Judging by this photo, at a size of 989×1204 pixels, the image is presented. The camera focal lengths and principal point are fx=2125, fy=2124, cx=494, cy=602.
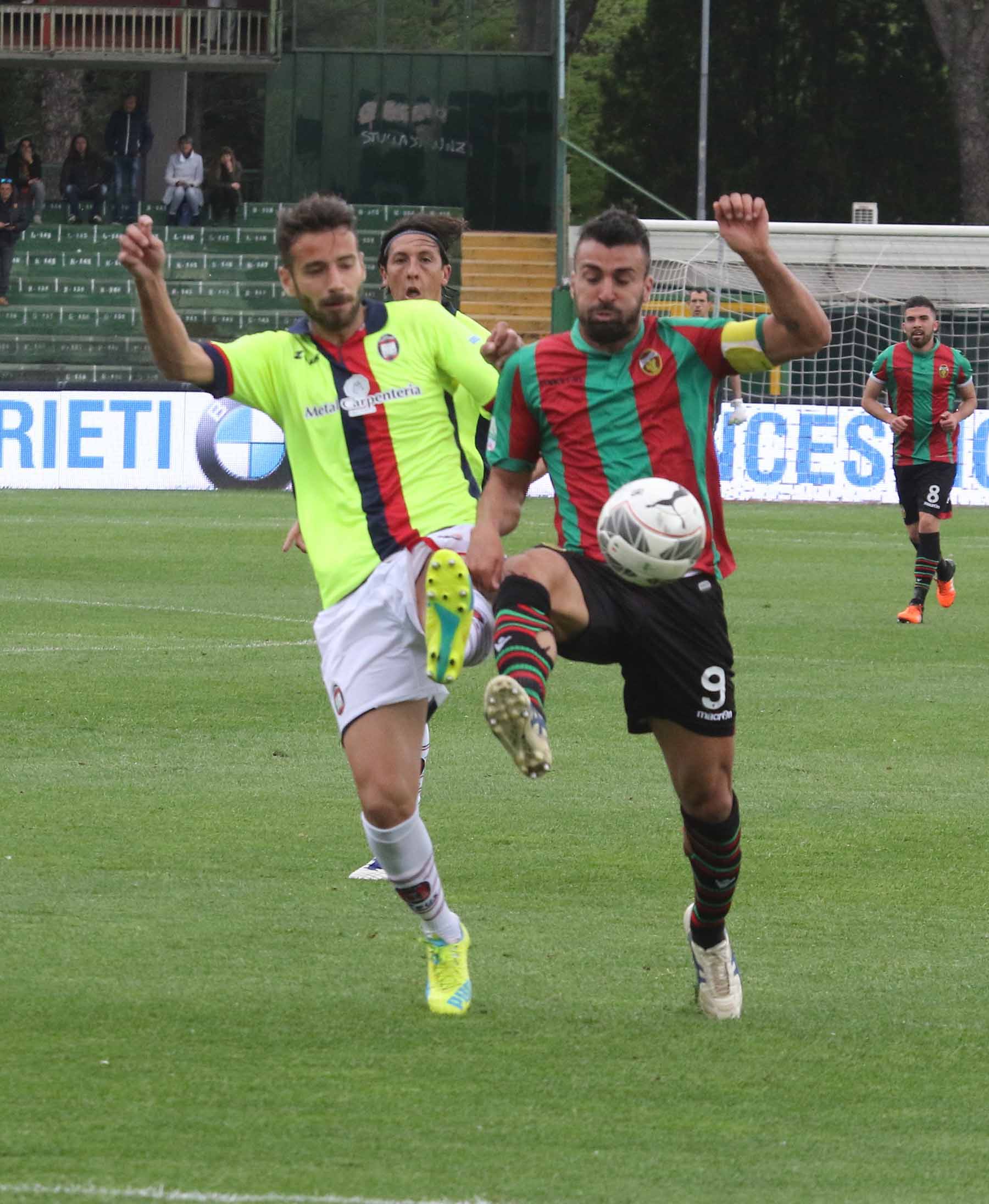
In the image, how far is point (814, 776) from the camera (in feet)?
30.1

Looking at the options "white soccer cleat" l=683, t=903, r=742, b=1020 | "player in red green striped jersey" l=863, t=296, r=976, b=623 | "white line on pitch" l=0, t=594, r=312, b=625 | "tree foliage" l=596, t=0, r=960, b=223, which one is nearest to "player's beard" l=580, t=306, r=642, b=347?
"white soccer cleat" l=683, t=903, r=742, b=1020

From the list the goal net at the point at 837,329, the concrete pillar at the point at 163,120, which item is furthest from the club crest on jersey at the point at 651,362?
the concrete pillar at the point at 163,120

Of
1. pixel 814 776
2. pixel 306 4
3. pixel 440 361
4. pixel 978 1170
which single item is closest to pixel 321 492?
pixel 440 361

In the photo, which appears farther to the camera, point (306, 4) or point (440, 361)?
point (306, 4)

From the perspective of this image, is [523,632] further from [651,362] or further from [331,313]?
[331,313]

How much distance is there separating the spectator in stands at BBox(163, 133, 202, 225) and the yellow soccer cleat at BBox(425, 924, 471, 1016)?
29701 mm

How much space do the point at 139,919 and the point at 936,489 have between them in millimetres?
10614

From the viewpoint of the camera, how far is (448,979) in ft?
17.8

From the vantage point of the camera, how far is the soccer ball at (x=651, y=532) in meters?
5.07

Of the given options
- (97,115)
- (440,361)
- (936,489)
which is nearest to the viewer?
(440,361)

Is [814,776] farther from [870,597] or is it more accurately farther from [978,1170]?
[870,597]

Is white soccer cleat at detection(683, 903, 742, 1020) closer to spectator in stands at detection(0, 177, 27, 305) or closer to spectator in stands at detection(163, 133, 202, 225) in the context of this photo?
spectator in stands at detection(0, 177, 27, 305)

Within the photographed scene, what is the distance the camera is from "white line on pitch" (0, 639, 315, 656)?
12.7 metres

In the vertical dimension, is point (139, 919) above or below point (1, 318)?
below
